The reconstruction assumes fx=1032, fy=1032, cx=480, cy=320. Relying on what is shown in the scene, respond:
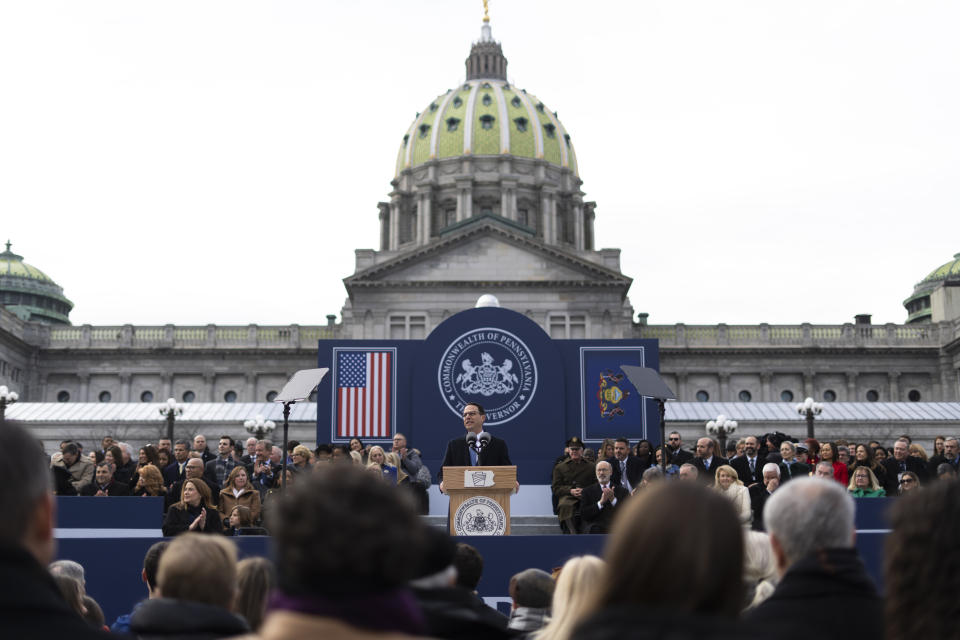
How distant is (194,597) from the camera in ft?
13.9

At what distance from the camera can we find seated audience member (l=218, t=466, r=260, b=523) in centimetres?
1317

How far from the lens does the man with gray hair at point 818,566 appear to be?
13.3 ft

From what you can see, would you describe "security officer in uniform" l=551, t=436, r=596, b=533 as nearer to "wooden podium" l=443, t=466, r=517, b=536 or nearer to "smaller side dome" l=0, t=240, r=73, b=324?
"wooden podium" l=443, t=466, r=517, b=536

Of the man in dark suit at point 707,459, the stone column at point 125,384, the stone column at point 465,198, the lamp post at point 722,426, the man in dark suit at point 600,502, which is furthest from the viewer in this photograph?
the stone column at point 465,198

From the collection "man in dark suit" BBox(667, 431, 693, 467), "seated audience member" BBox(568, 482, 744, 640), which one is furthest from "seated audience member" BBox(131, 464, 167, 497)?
"seated audience member" BBox(568, 482, 744, 640)

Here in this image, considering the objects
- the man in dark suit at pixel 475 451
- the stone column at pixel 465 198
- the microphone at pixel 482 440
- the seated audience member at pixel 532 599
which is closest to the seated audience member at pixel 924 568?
the seated audience member at pixel 532 599

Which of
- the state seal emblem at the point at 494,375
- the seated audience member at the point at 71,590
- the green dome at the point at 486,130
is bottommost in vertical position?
the seated audience member at the point at 71,590

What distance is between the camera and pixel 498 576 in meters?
11.7

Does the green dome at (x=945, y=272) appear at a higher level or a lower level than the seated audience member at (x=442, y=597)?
higher

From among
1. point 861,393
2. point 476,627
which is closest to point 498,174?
point 861,393

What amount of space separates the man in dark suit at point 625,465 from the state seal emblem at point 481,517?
8.51ft

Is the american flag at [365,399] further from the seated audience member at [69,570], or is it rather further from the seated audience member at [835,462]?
the seated audience member at [69,570]

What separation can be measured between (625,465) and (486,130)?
88.7 meters

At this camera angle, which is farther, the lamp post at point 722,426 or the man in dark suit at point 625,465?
the lamp post at point 722,426
